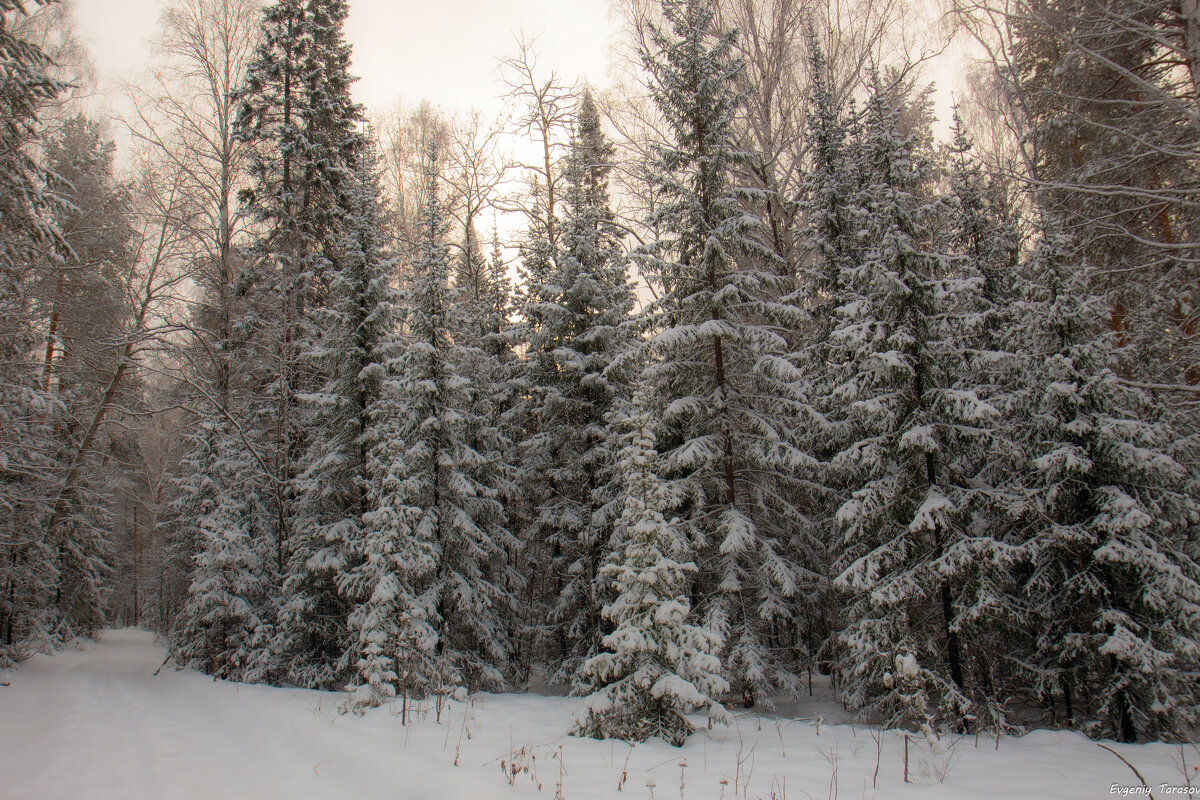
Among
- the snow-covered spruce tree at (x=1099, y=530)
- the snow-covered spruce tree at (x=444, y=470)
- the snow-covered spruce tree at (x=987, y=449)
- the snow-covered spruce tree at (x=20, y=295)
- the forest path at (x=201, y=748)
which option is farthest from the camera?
the snow-covered spruce tree at (x=444, y=470)

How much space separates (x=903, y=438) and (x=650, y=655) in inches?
260

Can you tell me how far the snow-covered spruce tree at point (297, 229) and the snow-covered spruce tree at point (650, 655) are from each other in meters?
10.4

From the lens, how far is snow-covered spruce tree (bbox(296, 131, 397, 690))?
52.2 ft

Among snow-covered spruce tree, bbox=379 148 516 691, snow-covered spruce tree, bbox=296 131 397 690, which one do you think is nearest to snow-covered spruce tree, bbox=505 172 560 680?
snow-covered spruce tree, bbox=379 148 516 691

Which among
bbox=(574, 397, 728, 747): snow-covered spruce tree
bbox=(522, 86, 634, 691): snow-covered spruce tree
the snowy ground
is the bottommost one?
the snowy ground

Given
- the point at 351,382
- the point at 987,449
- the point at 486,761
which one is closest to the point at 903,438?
the point at 987,449

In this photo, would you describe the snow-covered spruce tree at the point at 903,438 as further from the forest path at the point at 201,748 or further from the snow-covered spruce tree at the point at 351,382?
the snow-covered spruce tree at the point at 351,382

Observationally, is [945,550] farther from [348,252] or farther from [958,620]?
[348,252]

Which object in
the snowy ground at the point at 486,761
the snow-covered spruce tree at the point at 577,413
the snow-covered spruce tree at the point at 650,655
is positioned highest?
the snow-covered spruce tree at the point at 577,413

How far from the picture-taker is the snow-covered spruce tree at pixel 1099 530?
959cm

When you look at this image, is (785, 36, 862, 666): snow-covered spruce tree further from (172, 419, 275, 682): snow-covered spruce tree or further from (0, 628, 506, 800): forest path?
(172, 419, 275, 682): snow-covered spruce tree

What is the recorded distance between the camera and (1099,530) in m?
10.4

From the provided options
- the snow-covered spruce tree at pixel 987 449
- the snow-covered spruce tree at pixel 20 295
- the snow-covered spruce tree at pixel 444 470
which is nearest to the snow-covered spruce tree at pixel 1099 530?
the snow-covered spruce tree at pixel 987 449

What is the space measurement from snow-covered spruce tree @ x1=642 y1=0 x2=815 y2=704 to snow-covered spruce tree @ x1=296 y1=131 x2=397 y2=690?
26.2 ft
